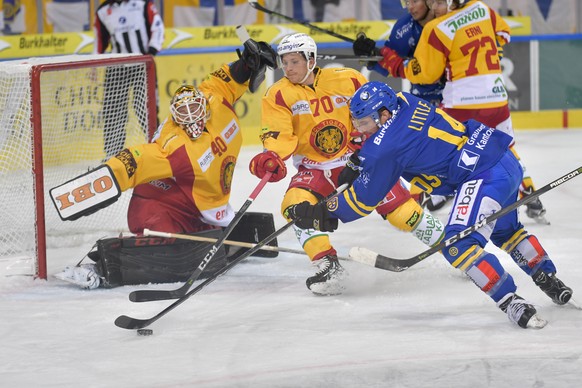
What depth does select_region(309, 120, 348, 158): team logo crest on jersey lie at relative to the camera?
462 centimetres

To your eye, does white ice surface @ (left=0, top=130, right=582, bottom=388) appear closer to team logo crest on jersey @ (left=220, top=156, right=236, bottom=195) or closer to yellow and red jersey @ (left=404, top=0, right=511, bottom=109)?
team logo crest on jersey @ (left=220, top=156, right=236, bottom=195)

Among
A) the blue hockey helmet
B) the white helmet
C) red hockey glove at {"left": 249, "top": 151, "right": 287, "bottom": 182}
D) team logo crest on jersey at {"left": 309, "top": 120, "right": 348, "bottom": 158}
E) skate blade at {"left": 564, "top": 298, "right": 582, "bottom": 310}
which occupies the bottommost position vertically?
skate blade at {"left": 564, "top": 298, "right": 582, "bottom": 310}

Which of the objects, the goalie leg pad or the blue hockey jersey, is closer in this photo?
the blue hockey jersey

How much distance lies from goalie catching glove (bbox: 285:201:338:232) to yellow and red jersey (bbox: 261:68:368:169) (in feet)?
1.61

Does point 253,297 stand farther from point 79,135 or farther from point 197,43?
point 197,43

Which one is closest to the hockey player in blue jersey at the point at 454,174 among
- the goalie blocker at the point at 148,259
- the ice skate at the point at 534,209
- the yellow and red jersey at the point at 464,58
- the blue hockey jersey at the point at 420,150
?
the blue hockey jersey at the point at 420,150

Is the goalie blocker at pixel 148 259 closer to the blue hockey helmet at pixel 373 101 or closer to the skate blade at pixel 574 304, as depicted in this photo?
the blue hockey helmet at pixel 373 101

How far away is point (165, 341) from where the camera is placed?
384 cm

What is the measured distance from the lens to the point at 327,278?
4.43m

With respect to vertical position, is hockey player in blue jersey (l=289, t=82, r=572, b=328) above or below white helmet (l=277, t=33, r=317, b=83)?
below

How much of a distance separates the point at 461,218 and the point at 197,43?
4752mm

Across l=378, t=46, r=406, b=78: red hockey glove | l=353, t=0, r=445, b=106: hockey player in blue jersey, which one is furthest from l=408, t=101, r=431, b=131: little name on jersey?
l=353, t=0, r=445, b=106: hockey player in blue jersey

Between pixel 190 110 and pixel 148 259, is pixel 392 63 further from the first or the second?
pixel 148 259

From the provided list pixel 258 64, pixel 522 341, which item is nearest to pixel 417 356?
pixel 522 341
